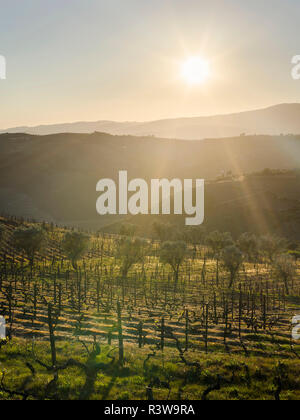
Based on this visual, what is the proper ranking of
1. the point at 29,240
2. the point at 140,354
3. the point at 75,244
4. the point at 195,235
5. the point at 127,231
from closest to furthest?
the point at 140,354, the point at 29,240, the point at 75,244, the point at 127,231, the point at 195,235

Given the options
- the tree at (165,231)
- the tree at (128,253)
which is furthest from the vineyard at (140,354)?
the tree at (165,231)

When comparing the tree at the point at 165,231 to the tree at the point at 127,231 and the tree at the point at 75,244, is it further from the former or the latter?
the tree at the point at 75,244

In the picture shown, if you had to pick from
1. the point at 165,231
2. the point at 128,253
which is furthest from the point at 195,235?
the point at 128,253

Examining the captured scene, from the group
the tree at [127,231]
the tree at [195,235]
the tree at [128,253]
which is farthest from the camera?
the tree at [195,235]


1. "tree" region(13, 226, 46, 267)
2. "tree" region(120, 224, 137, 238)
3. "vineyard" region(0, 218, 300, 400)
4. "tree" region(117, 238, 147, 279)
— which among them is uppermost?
"tree" region(120, 224, 137, 238)

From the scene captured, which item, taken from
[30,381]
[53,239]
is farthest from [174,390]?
[53,239]

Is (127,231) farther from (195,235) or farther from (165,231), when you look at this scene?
(195,235)

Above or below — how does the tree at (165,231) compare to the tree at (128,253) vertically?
above

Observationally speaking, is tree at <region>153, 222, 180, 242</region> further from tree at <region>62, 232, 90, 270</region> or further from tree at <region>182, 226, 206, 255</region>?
tree at <region>62, 232, 90, 270</region>

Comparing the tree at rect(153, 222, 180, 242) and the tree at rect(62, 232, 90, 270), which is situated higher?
the tree at rect(153, 222, 180, 242)

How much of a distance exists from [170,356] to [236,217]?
128089mm

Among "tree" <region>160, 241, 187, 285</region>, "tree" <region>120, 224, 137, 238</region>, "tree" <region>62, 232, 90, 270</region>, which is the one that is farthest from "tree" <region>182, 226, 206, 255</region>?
"tree" <region>62, 232, 90, 270</region>

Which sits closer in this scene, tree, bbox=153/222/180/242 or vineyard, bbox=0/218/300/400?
vineyard, bbox=0/218/300/400

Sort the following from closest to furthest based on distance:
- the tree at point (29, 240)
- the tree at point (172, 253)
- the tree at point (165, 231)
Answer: the tree at point (172, 253), the tree at point (29, 240), the tree at point (165, 231)
